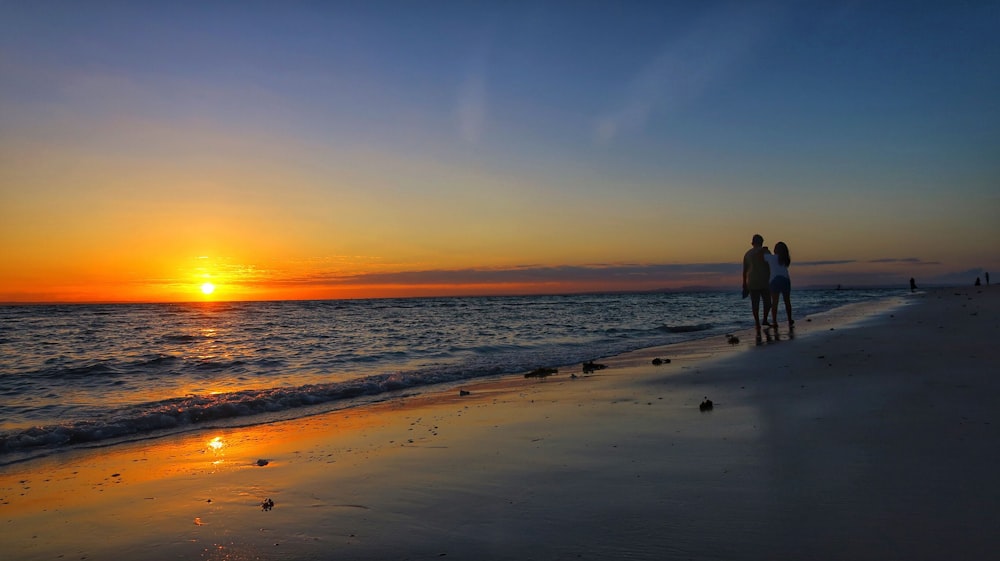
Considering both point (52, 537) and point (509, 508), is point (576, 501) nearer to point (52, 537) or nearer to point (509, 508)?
point (509, 508)

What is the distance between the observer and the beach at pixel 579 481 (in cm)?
354

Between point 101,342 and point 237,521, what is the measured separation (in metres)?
28.9

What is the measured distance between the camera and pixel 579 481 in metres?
4.79

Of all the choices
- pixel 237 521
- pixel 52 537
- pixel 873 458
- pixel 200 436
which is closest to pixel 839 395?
pixel 873 458

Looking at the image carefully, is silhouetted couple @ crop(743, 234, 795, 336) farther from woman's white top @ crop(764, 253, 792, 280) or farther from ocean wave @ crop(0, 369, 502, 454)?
ocean wave @ crop(0, 369, 502, 454)

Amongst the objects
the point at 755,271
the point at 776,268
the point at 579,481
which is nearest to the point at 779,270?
the point at 776,268

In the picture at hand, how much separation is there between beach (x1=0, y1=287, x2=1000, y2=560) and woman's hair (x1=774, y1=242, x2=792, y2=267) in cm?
879

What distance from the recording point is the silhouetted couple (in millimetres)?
16906

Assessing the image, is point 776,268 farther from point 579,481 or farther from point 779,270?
point 579,481

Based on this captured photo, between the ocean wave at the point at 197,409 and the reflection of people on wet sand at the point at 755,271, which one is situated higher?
the reflection of people on wet sand at the point at 755,271

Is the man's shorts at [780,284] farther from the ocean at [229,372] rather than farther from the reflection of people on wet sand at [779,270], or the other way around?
the ocean at [229,372]

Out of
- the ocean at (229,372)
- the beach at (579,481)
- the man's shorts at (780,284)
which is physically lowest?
the ocean at (229,372)

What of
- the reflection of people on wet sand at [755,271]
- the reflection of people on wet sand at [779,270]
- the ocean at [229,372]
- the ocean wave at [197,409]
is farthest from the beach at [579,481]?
the reflection of people on wet sand at [779,270]

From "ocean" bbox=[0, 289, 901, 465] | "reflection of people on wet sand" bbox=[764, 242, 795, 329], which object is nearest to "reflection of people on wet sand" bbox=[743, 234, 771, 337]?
"reflection of people on wet sand" bbox=[764, 242, 795, 329]
